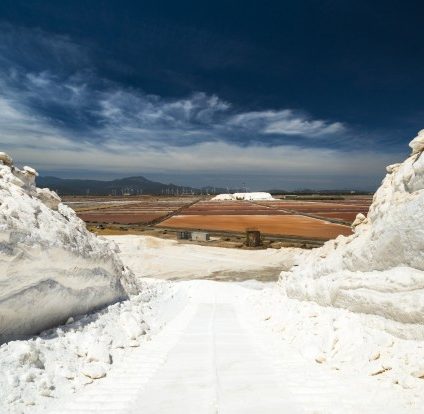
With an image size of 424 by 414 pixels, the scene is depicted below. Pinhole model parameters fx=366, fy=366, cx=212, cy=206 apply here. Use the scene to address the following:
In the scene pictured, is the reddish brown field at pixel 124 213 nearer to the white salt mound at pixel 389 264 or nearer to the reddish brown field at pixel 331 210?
the reddish brown field at pixel 331 210

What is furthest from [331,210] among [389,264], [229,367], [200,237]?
[229,367]

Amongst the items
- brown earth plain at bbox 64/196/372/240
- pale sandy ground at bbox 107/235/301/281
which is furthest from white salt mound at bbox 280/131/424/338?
brown earth plain at bbox 64/196/372/240

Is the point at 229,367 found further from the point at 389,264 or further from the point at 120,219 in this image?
the point at 120,219

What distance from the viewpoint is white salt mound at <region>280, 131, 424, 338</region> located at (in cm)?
529

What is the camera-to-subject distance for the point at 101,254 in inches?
333

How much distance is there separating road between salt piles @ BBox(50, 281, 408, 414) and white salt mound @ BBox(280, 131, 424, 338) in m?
1.40

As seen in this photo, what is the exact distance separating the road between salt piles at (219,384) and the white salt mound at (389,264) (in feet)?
4.59

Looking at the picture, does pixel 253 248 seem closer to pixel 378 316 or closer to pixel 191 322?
pixel 191 322

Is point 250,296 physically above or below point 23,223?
below

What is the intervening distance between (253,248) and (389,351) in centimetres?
1956

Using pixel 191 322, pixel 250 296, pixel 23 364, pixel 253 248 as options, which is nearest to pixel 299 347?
pixel 191 322

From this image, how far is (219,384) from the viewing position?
4.49 meters

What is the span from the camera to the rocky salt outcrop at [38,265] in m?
5.24

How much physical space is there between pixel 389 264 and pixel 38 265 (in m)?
5.69
